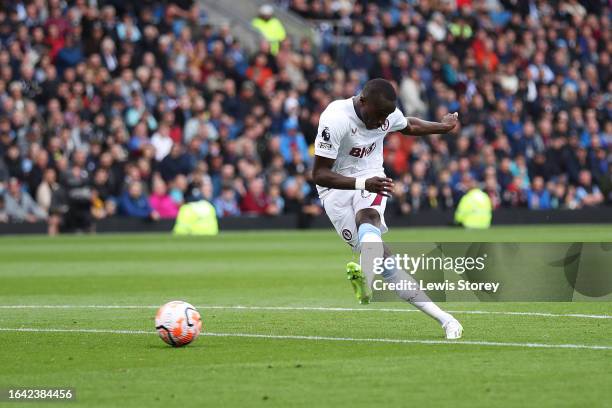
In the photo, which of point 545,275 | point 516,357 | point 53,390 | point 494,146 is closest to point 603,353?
point 516,357

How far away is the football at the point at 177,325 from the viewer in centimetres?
1126

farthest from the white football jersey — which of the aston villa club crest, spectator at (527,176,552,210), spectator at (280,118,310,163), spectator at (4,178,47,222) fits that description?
spectator at (527,176,552,210)

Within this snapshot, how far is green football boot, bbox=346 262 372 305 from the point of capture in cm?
1180

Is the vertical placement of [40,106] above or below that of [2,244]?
above

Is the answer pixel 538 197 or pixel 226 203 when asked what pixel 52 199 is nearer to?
pixel 226 203

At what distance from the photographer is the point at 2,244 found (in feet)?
90.5

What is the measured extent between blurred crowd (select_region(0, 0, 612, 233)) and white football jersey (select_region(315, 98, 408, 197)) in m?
17.5

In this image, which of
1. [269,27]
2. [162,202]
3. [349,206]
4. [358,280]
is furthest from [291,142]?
[358,280]

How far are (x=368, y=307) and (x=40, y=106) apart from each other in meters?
16.5

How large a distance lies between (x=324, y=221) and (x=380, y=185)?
22360mm

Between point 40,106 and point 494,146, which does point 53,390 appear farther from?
point 494,146

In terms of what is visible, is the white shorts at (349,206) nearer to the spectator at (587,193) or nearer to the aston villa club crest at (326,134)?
the aston villa club crest at (326,134)

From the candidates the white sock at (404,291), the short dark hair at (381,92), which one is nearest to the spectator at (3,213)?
the white sock at (404,291)

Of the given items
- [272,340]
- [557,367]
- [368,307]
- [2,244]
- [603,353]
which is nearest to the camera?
[557,367]
